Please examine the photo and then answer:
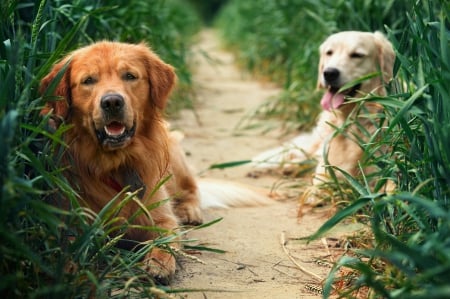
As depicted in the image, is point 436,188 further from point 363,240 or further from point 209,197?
point 209,197

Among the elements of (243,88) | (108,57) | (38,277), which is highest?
(108,57)

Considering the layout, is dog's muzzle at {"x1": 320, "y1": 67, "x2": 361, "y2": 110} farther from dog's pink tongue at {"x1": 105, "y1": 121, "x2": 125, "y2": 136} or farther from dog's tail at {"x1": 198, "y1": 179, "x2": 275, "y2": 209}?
dog's pink tongue at {"x1": 105, "y1": 121, "x2": 125, "y2": 136}

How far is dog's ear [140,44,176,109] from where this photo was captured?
3.58 m

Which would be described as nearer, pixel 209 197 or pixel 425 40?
pixel 425 40

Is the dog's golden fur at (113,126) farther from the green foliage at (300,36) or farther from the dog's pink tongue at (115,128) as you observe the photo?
the green foliage at (300,36)

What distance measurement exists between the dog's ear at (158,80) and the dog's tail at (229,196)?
1.04 m

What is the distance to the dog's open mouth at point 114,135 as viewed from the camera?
3238 millimetres

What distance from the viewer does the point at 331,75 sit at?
15.6ft

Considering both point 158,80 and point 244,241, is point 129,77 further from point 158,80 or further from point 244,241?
point 244,241

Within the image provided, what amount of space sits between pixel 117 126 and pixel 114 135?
55 mm

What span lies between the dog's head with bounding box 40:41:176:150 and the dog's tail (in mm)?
1121

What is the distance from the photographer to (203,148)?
6.04m

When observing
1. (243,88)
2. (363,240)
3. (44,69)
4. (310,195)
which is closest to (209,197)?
(310,195)

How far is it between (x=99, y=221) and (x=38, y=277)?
0.94 ft
